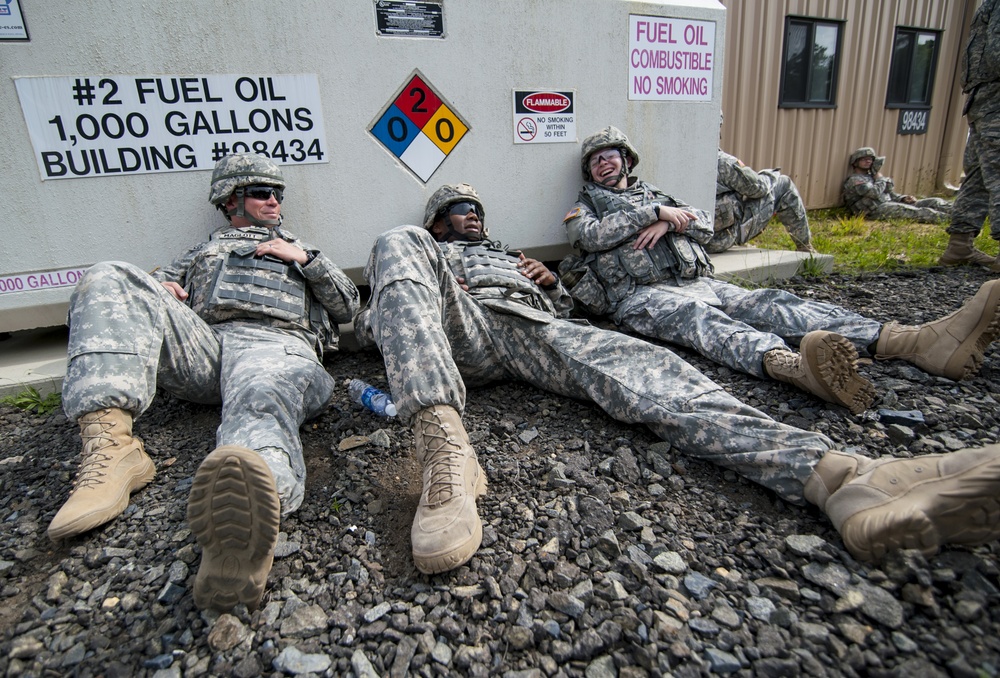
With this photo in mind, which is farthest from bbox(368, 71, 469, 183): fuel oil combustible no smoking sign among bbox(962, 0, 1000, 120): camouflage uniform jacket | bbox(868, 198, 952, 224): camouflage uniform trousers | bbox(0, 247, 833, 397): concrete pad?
bbox(868, 198, 952, 224): camouflage uniform trousers

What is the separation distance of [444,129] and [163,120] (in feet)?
4.71

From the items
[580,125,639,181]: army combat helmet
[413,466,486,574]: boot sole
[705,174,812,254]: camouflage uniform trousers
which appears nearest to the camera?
[413,466,486,574]: boot sole

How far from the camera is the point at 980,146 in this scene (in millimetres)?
3816

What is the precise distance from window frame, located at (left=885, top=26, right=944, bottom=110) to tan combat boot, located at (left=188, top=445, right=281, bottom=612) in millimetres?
10023

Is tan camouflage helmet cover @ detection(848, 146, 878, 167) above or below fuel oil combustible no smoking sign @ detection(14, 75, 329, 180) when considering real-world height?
below

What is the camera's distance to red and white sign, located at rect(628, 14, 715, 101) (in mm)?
3457

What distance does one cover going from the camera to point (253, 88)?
2670mm

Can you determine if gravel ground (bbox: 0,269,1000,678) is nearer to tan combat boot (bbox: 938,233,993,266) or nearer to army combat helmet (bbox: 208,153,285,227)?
army combat helmet (bbox: 208,153,285,227)

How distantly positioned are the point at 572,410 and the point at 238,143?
218cm

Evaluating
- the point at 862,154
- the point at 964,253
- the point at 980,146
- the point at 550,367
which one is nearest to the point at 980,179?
the point at 980,146

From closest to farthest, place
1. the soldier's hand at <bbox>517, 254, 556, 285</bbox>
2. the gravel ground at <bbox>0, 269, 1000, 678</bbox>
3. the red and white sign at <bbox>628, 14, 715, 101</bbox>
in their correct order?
the gravel ground at <bbox>0, 269, 1000, 678</bbox>, the soldier's hand at <bbox>517, 254, 556, 285</bbox>, the red and white sign at <bbox>628, 14, 715, 101</bbox>

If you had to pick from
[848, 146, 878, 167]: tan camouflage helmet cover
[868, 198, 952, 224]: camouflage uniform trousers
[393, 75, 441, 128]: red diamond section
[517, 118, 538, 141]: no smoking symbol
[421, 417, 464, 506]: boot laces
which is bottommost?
[868, 198, 952, 224]: camouflage uniform trousers

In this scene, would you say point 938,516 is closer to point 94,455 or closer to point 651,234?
point 651,234

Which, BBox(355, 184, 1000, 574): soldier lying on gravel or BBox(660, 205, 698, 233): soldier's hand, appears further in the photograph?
BBox(660, 205, 698, 233): soldier's hand
